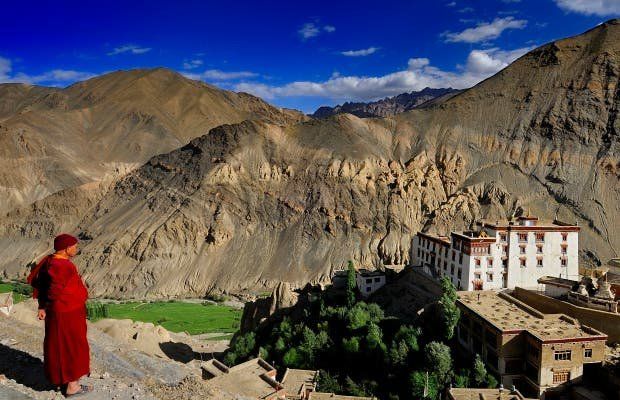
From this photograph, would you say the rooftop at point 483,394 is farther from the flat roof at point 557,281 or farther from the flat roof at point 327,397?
the flat roof at point 557,281

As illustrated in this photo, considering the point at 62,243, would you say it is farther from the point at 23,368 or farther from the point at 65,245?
the point at 23,368

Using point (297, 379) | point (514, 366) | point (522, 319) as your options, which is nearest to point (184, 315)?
point (297, 379)

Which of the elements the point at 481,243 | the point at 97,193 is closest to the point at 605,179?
the point at 481,243

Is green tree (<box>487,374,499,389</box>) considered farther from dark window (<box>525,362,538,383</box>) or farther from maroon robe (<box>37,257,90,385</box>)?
maroon robe (<box>37,257,90,385</box>)

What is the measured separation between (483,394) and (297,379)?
10.2 m

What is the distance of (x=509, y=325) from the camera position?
87.5 ft

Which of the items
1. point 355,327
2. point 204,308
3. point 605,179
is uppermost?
point 605,179

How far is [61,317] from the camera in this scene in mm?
7910

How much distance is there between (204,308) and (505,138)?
172 feet

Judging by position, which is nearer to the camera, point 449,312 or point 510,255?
point 449,312

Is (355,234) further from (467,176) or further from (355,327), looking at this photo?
(355,327)

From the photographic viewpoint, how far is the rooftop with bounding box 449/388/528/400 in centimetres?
2328

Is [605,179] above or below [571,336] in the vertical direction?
above

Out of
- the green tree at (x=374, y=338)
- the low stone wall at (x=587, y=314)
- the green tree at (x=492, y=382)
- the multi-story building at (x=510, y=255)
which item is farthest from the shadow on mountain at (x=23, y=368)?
the multi-story building at (x=510, y=255)
